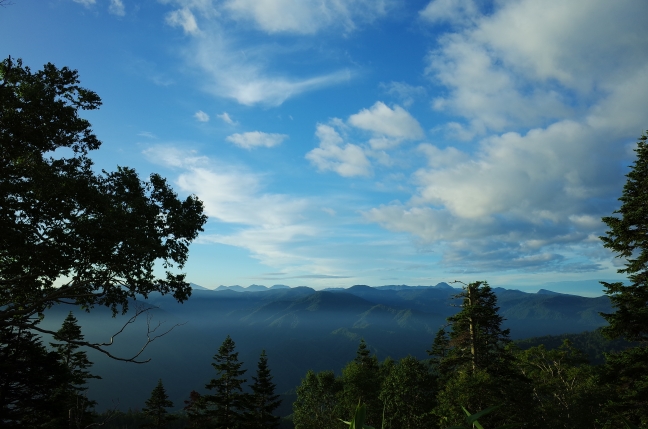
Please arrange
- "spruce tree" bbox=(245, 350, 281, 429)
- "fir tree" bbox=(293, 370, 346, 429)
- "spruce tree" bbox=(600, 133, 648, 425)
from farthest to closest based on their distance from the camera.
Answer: "fir tree" bbox=(293, 370, 346, 429), "spruce tree" bbox=(245, 350, 281, 429), "spruce tree" bbox=(600, 133, 648, 425)

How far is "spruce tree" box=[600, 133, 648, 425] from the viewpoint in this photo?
17406 millimetres

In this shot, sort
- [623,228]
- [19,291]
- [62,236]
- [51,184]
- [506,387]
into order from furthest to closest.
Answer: [506,387], [623,228], [19,291], [62,236], [51,184]

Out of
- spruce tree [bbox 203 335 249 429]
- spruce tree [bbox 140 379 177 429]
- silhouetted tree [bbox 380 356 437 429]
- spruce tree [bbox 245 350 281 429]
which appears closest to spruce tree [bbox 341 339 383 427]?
silhouetted tree [bbox 380 356 437 429]

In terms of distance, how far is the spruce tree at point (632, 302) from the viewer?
685 inches

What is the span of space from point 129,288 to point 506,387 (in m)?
25.9

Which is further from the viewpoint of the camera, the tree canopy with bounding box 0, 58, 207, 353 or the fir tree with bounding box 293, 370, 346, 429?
the fir tree with bounding box 293, 370, 346, 429

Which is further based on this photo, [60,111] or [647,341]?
[647,341]

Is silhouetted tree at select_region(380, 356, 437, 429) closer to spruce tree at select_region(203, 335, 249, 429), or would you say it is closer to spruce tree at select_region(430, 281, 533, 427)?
spruce tree at select_region(430, 281, 533, 427)

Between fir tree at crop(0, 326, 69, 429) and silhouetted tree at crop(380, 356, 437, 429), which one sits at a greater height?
fir tree at crop(0, 326, 69, 429)

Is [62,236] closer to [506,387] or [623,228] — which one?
[623,228]

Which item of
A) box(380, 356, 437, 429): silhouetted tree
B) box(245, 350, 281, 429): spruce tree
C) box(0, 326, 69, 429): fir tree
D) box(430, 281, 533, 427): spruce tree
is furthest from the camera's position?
box(245, 350, 281, 429): spruce tree

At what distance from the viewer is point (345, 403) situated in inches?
1753

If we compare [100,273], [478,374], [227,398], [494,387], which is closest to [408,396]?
[494,387]

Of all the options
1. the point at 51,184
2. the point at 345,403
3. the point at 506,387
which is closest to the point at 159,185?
the point at 51,184
